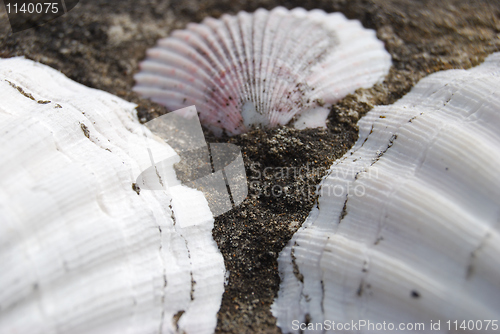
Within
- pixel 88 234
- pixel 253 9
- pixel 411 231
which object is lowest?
pixel 411 231

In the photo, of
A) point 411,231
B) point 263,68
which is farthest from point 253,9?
point 411,231

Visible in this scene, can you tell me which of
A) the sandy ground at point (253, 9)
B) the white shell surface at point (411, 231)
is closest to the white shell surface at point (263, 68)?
the sandy ground at point (253, 9)

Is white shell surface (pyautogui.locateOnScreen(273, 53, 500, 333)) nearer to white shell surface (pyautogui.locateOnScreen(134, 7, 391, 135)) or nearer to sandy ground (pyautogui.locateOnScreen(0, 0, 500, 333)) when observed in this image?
sandy ground (pyautogui.locateOnScreen(0, 0, 500, 333))

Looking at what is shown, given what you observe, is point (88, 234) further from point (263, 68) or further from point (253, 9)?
point (253, 9)

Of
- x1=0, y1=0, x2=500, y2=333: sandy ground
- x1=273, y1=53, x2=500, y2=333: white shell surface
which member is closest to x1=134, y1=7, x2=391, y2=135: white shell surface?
x1=0, y1=0, x2=500, y2=333: sandy ground

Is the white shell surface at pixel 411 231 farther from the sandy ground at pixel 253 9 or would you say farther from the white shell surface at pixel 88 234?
the white shell surface at pixel 88 234

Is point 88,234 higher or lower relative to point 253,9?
lower

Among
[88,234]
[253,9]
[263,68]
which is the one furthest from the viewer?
[253,9]

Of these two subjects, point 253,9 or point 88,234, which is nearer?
point 88,234

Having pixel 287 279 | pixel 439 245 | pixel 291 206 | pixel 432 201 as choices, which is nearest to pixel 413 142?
pixel 432 201
